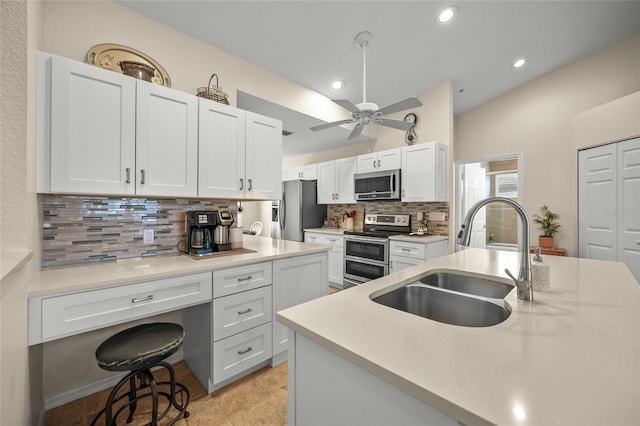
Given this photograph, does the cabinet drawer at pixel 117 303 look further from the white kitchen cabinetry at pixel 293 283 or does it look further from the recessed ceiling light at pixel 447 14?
the recessed ceiling light at pixel 447 14

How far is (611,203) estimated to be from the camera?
124 inches

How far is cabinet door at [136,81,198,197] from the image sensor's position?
67.7 inches

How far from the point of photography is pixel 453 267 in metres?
1.55

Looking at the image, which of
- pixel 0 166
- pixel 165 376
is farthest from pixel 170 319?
pixel 0 166

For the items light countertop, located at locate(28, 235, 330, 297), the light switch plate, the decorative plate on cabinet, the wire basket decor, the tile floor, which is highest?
the decorative plate on cabinet

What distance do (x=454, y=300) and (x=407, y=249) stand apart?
2245 millimetres

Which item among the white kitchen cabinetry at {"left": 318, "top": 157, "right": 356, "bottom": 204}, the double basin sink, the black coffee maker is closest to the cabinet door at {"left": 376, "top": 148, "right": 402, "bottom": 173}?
the white kitchen cabinetry at {"left": 318, "top": 157, "right": 356, "bottom": 204}

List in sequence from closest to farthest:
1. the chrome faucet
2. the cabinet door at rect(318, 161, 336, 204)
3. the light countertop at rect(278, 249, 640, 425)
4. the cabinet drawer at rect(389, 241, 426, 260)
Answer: the light countertop at rect(278, 249, 640, 425) → the chrome faucet → the cabinet drawer at rect(389, 241, 426, 260) → the cabinet door at rect(318, 161, 336, 204)

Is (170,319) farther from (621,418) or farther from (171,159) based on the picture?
(621,418)

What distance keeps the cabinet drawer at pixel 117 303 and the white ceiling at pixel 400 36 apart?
2.13 m

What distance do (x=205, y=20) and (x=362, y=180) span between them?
281 centimetres

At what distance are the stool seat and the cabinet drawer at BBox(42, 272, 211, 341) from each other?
0.41 ft

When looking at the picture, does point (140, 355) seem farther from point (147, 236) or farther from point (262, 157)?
point (262, 157)

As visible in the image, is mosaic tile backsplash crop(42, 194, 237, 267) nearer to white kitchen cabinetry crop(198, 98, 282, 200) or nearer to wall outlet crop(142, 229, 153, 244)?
wall outlet crop(142, 229, 153, 244)
